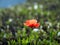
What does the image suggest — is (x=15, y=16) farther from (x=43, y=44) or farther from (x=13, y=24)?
(x=43, y=44)

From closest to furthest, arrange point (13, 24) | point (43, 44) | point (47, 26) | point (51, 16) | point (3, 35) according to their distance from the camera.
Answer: point (43, 44)
point (3, 35)
point (47, 26)
point (13, 24)
point (51, 16)

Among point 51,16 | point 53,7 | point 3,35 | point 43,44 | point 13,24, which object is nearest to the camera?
point 43,44

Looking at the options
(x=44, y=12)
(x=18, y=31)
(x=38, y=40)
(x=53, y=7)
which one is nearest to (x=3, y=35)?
(x=18, y=31)

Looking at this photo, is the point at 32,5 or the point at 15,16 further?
the point at 32,5

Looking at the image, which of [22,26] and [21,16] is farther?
[21,16]

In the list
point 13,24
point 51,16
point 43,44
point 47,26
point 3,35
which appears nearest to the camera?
point 43,44

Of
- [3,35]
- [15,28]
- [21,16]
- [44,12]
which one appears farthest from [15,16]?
[3,35]

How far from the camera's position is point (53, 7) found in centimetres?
732

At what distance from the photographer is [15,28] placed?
17.5 feet

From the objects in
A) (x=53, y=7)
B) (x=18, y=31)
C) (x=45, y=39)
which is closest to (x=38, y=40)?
(x=45, y=39)

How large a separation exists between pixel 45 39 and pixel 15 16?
2058 mm

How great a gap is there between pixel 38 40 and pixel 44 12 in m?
2.33

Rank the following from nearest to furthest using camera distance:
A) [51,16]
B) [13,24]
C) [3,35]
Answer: [3,35]
[13,24]
[51,16]

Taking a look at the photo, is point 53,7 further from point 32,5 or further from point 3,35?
point 3,35
